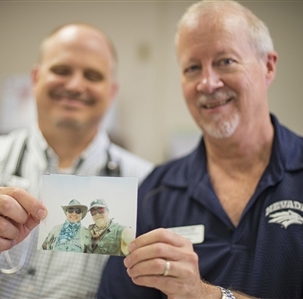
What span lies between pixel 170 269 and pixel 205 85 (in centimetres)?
70

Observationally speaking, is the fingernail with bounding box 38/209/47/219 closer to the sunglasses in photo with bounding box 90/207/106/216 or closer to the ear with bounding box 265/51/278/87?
the sunglasses in photo with bounding box 90/207/106/216

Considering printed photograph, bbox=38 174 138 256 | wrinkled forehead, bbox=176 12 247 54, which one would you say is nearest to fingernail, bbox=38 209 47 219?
printed photograph, bbox=38 174 138 256

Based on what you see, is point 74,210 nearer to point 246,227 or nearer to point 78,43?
point 246,227

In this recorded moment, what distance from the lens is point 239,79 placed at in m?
1.41

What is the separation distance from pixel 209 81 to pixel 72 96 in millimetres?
656

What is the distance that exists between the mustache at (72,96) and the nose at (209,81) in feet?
1.86

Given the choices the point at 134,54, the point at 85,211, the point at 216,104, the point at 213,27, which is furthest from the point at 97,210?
the point at 134,54

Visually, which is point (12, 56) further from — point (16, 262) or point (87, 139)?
point (16, 262)

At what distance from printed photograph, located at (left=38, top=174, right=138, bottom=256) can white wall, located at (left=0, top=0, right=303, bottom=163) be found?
210 cm

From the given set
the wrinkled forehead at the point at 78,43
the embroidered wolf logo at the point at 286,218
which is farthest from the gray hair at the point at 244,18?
the embroidered wolf logo at the point at 286,218

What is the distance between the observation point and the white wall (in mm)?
3125

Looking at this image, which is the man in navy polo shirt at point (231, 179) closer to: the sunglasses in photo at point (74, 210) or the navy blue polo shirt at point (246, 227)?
the navy blue polo shirt at point (246, 227)

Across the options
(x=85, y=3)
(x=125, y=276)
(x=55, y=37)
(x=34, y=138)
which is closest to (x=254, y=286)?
(x=125, y=276)

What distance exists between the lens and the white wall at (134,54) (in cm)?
312
